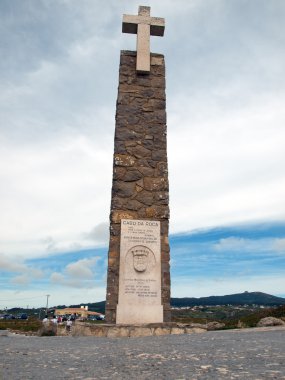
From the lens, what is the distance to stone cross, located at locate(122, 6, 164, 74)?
10.6 m

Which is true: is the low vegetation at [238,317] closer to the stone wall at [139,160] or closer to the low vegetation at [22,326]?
the stone wall at [139,160]

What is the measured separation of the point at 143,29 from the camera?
1104 centimetres

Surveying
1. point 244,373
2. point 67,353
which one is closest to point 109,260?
point 67,353

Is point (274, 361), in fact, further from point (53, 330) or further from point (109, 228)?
point (53, 330)

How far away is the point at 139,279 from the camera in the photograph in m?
8.52

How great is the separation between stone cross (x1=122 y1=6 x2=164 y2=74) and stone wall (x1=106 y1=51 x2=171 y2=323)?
228 millimetres

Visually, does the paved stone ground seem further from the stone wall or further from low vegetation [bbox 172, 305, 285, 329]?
low vegetation [bbox 172, 305, 285, 329]

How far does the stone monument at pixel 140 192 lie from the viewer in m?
8.41

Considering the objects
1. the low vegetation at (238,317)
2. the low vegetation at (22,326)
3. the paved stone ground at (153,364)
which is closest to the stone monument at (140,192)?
the low vegetation at (238,317)

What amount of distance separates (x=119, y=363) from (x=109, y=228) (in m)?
5.87

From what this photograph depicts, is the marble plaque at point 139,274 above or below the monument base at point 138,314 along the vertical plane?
above

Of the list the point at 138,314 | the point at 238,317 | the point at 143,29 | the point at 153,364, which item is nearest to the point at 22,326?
the point at 238,317

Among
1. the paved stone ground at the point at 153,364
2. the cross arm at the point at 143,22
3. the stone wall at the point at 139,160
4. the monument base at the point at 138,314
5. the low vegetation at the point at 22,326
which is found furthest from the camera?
the low vegetation at the point at 22,326

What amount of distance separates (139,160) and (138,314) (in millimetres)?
3977
